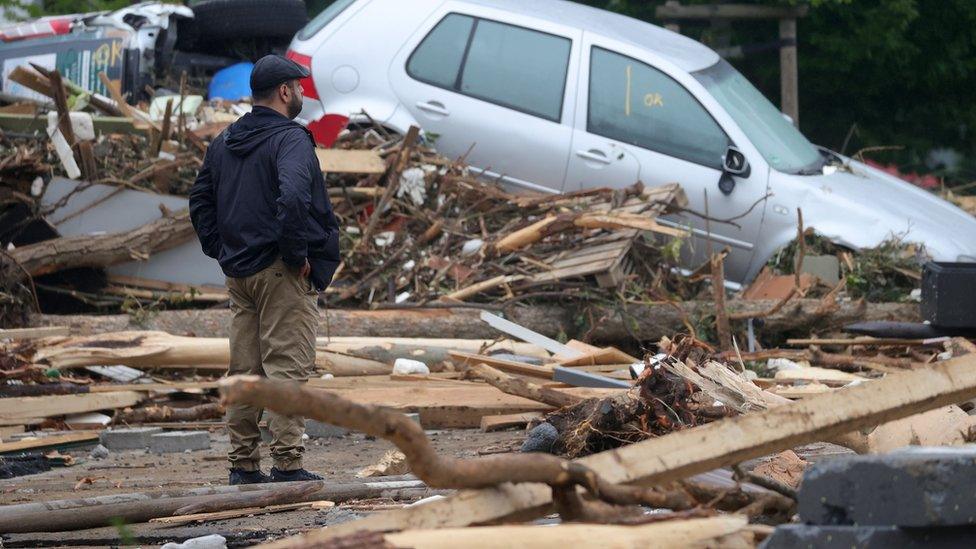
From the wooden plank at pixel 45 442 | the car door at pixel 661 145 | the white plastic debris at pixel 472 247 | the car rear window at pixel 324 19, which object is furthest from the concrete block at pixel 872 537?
the car rear window at pixel 324 19

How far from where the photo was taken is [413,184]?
9.75 m

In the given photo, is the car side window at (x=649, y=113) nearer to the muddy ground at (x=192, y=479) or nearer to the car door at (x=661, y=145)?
the car door at (x=661, y=145)

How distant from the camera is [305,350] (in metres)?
6.01

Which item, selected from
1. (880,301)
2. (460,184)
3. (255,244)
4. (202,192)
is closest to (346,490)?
(255,244)

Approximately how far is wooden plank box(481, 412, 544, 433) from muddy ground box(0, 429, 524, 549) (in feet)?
0.18

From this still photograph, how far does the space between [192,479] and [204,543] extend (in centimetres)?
184

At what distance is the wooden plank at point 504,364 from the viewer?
→ 25.1 ft

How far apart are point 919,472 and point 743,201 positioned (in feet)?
22.1

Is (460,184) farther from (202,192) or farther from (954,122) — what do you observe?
(954,122)

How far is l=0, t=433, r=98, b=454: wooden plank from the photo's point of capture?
6.77 meters

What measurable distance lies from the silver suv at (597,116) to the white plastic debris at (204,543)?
5836mm

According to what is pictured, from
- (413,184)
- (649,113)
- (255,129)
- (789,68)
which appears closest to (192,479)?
(255,129)

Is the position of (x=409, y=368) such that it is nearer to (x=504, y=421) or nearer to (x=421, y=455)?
(x=504, y=421)

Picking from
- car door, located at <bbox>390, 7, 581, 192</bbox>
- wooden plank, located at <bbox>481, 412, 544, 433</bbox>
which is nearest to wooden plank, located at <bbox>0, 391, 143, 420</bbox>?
wooden plank, located at <bbox>481, 412, 544, 433</bbox>
